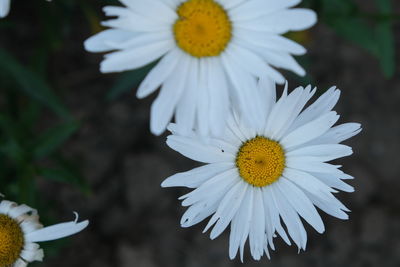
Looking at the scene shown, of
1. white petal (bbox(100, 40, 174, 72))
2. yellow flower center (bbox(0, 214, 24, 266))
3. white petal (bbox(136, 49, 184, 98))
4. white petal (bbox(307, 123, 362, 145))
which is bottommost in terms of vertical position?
yellow flower center (bbox(0, 214, 24, 266))

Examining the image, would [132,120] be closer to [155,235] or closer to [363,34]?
[155,235]

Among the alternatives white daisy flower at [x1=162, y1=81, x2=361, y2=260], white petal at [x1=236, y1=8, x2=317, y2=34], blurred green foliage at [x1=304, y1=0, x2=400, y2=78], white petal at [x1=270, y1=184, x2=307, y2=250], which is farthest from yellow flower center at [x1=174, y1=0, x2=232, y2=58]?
blurred green foliage at [x1=304, y1=0, x2=400, y2=78]

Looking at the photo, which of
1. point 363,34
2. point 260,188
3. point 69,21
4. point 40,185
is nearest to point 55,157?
point 40,185

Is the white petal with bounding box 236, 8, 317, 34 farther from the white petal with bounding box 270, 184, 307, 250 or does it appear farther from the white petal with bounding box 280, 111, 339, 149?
the white petal with bounding box 270, 184, 307, 250

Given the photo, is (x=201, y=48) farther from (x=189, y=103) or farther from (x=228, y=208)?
(x=228, y=208)

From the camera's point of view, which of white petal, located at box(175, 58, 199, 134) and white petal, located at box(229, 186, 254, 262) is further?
white petal, located at box(229, 186, 254, 262)

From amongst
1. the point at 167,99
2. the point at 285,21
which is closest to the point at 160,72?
the point at 167,99

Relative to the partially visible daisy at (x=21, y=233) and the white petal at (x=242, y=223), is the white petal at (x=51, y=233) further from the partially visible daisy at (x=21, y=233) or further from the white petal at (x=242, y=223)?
the white petal at (x=242, y=223)

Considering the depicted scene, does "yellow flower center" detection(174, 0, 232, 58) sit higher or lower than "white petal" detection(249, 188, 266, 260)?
higher
